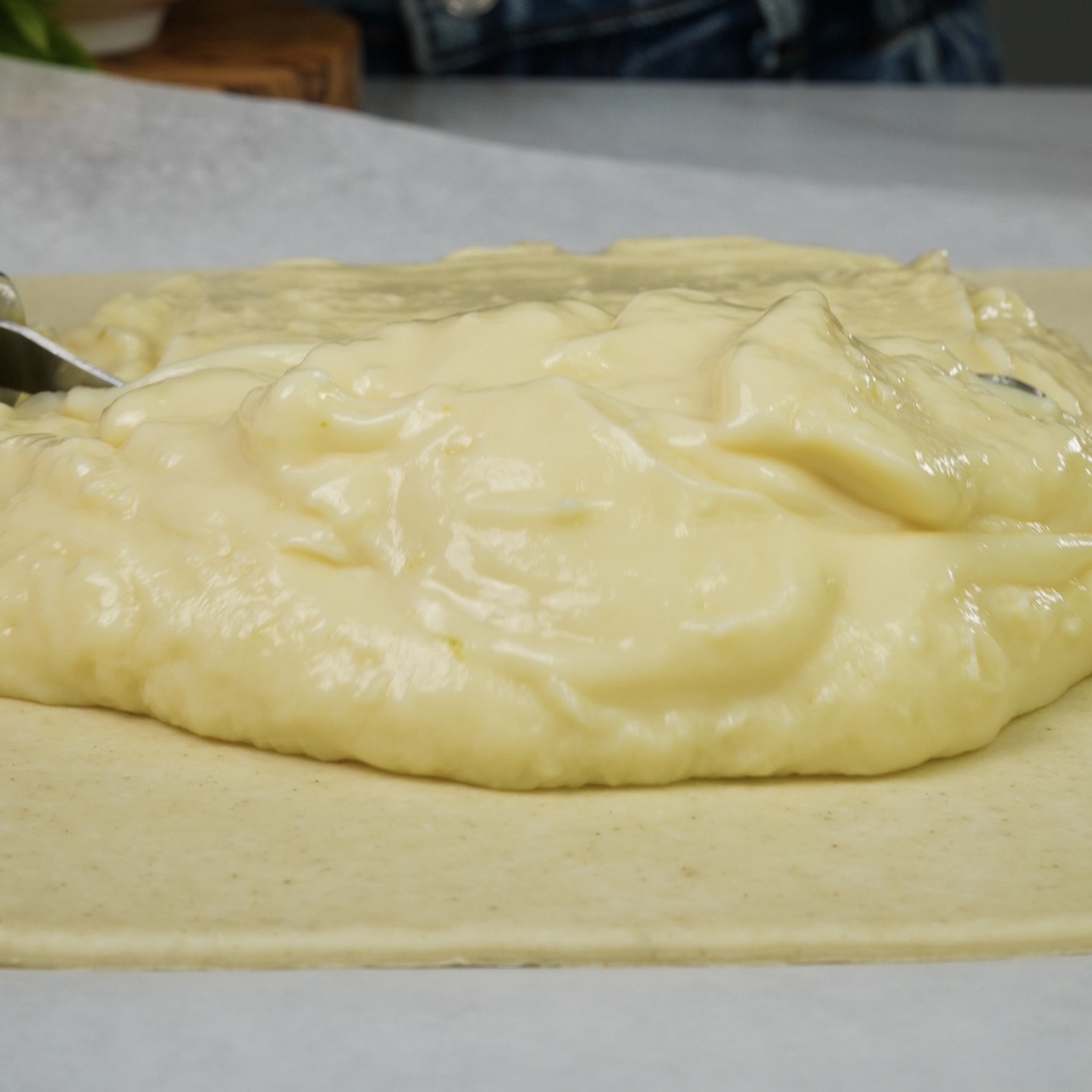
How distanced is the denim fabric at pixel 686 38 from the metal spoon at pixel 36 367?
1.67 m

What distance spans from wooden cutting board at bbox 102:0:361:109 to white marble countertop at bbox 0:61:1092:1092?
69 millimetres

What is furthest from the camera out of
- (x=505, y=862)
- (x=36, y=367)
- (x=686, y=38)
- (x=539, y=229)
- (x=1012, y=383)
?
(x=686, y=38)

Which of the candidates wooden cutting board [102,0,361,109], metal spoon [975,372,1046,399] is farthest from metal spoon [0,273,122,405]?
wooden cutting board [102,0,361,109]

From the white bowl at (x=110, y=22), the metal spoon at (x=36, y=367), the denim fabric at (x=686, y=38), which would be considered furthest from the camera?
the denim fabric at (x=686, y=38)

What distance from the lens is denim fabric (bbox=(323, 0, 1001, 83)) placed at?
2.81 meters

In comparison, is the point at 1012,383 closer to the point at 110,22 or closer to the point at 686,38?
the point at 110,22

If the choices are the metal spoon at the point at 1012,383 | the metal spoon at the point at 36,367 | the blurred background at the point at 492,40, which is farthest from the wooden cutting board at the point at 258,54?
the metal spoon at the point at 1012,383

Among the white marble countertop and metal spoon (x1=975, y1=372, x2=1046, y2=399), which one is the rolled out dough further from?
metal spoon (x1=975, y1=372, x2=1046, y2=399)

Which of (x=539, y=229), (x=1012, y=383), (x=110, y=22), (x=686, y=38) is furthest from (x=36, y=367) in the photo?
(x=686, y=38)

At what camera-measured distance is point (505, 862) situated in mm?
894

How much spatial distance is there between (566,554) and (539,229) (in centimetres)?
130

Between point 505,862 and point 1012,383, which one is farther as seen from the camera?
point 1012,383

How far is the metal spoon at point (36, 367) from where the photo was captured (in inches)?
50.0

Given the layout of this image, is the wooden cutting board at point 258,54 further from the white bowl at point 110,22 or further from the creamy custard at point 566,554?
the creamy custard at point 566,554
